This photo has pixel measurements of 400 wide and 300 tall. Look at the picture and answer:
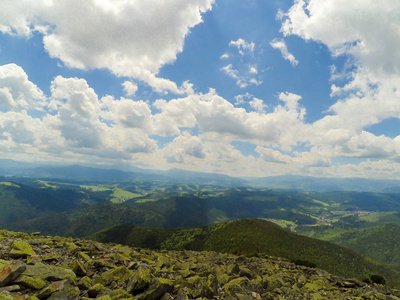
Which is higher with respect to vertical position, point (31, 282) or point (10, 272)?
point (10, 272)

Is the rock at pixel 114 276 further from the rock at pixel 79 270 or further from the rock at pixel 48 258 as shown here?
the rock at pixel 48 258

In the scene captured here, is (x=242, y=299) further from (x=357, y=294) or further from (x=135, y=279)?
(x=357, y=294)

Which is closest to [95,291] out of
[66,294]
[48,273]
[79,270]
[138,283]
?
[66,294]

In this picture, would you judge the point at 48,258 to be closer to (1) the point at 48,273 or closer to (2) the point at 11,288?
(1) the point at 48,273

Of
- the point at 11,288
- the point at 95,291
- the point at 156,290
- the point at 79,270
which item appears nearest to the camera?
the point at 11,288

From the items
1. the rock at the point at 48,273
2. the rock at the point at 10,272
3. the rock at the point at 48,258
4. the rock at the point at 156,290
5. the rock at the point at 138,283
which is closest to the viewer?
the rock at the point at 10,272

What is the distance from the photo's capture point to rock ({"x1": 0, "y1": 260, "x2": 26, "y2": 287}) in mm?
13756

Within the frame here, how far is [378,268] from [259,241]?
13547cm

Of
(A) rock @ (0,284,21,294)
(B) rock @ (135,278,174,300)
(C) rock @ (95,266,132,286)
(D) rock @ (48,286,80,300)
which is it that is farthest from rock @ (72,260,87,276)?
(B) rock @ (135,278,174,300)

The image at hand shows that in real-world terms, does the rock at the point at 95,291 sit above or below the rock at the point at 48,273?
below

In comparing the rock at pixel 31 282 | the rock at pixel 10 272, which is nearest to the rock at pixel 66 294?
the rock at pixel 31 282

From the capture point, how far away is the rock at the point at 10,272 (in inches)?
542

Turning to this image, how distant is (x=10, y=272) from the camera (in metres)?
14.1

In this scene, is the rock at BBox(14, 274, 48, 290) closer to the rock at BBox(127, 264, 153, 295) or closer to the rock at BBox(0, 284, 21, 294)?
the rock at BBox(0, 284, 21, 294)
